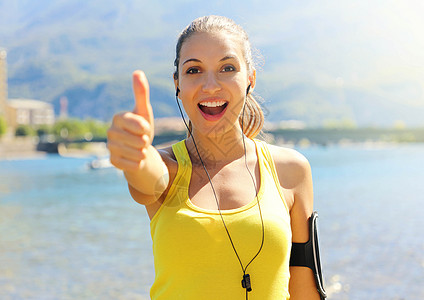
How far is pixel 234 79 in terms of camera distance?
5.96 feet

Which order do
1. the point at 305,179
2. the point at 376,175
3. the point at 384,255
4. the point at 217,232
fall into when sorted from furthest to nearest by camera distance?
the point at 376,175 → the point at 384,255 → the point at 305,179 → the point at 217,232

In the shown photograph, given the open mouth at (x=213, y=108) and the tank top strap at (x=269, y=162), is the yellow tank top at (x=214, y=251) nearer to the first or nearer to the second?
the tank top strap at (x=269, y=162)

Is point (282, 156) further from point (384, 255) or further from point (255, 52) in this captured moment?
point (384, 255)

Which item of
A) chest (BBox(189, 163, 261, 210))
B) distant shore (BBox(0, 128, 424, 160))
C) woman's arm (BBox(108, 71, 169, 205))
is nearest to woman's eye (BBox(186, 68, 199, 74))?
chest (BBox(189, 163, 261, 210))

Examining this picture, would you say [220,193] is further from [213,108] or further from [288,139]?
[288,139]

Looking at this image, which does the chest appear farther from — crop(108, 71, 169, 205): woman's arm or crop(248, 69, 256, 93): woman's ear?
crop(108, 71, 169, 205): woman's arm

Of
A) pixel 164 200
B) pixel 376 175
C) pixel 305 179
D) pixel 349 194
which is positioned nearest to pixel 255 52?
pixel 305 179

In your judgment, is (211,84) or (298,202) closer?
(211,84)

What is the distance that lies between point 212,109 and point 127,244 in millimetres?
14117

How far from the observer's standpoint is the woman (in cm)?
169

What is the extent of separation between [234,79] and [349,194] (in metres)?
26.9

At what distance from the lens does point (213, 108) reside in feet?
5.92

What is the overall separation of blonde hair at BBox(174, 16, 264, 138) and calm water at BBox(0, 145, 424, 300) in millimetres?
8007

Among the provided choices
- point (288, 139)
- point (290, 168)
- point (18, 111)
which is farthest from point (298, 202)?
point (18, 111)
